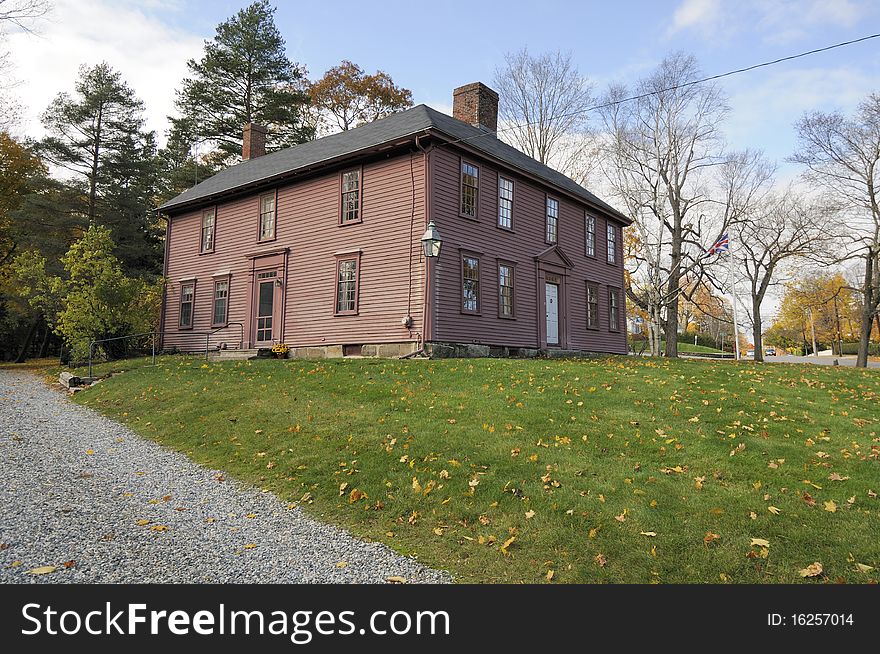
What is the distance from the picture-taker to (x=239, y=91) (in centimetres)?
3688

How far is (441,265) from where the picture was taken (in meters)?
16.0

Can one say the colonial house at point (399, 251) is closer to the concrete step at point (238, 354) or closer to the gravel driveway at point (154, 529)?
the concrete step at point (238, 354)

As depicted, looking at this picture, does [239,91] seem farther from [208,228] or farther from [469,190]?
[469,190]

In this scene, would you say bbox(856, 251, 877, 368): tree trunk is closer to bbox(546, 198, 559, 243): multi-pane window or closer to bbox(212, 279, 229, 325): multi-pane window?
bbox(546, 198, 559, 243): multi-pane window

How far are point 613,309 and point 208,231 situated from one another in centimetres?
1653

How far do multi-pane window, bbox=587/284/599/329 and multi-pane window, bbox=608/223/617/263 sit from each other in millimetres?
2065

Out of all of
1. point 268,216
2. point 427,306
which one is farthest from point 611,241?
point 268,216

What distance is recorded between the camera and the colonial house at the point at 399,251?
16.2 m

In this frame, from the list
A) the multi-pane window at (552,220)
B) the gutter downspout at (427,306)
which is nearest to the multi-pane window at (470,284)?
the gutter downspout at (427,306)

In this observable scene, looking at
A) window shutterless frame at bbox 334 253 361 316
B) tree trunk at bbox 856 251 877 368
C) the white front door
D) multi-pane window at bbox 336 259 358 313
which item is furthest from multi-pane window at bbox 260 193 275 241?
tree trunk at bbox 856 251 877 368

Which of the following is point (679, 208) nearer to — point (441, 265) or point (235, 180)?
point (441, 265)

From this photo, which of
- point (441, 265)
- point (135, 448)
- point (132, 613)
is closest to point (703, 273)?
point (441, 265)

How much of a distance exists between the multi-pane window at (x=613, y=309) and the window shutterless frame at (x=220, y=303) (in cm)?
1487

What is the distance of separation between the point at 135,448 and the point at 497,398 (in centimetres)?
580
